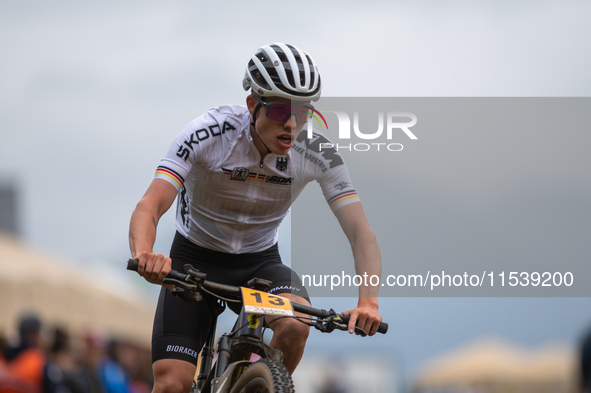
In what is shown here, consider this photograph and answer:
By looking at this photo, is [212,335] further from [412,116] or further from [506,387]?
[506,387]

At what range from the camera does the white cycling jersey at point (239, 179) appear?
14.2ft

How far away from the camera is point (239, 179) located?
437cm

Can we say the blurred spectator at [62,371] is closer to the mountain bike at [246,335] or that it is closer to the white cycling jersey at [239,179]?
the white cycling jersey at [239,179]

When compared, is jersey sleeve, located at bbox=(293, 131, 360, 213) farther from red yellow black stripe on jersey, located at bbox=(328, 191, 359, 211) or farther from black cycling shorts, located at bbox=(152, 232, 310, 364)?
black cycling shorts, located at bbox=(152, 232, 310, 364)

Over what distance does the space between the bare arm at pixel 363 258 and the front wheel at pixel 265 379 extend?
576 millimetres

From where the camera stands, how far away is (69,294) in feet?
32.0

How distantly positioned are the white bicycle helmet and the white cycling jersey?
356 mm

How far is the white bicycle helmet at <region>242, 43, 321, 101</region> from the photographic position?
4.11m

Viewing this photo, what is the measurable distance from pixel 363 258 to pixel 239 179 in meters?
0.97

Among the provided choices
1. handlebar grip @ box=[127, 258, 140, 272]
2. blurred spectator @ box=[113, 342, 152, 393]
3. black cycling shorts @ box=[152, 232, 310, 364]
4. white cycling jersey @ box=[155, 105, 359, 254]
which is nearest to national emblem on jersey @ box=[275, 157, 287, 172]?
white cycling jersey @ box=[155, 105, 359, 254]

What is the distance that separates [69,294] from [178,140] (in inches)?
251

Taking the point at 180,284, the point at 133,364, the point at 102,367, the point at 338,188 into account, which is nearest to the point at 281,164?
the point at 338,188

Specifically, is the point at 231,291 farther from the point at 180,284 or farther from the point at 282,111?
the point at 282,111

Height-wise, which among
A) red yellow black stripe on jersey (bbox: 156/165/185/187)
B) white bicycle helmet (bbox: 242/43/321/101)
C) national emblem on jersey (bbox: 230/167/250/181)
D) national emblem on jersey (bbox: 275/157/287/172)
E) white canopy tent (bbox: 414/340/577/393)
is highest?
white canopy tent (bbox: 414/340/577/393)
